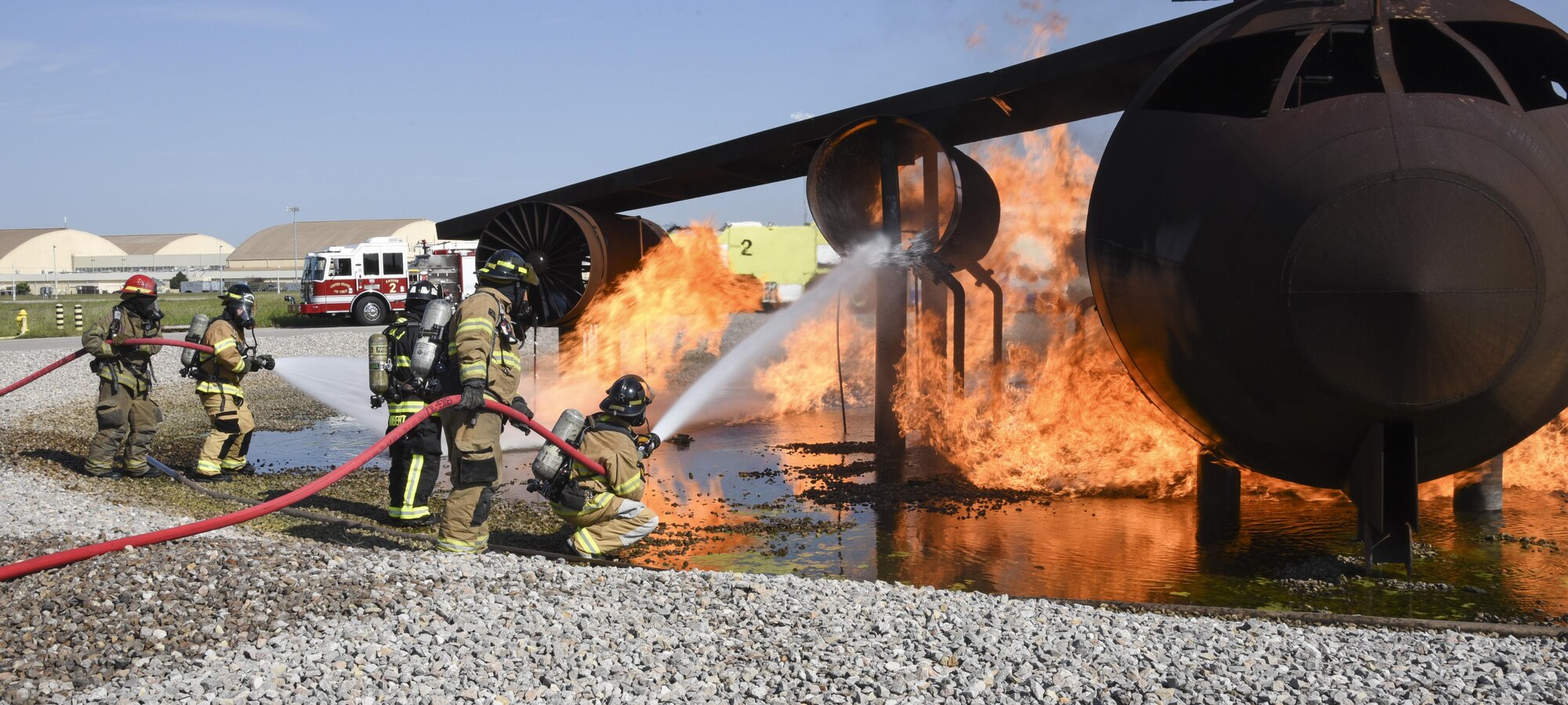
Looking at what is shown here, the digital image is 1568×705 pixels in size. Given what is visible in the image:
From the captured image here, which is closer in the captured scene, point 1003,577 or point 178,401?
point 1003,577

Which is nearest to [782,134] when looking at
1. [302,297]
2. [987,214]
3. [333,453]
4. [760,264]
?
[987,214]

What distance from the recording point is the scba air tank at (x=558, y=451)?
7.31 metres

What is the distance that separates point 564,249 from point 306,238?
406 ft

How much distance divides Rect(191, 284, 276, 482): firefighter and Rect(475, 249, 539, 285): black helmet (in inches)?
150

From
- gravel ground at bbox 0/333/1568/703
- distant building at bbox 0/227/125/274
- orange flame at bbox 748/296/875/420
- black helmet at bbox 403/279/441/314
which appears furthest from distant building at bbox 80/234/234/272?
gravel ground at bbox 0/333/1568/703

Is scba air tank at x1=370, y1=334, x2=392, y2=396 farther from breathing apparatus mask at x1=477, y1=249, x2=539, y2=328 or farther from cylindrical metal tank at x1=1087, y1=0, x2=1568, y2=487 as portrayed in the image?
cylindrical metal tank at x1=1087, y1=0, x2=1568, y2=487

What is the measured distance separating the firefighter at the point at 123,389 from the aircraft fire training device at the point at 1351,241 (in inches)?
349

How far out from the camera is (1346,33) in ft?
19.5

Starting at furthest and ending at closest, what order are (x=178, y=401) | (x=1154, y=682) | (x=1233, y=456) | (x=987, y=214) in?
1. (x=178, y=401)
2. (x=987, y=214)
3. (x=1233, y=456)
4. (x=1154, y=682)

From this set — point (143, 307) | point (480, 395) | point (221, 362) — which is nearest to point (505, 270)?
point (480, 395)

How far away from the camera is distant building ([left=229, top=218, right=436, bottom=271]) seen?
11950cm

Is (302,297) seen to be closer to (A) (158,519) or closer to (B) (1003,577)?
(A) (158,519)

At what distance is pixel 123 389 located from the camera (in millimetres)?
10820

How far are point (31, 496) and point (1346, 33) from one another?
9978 millimetres
